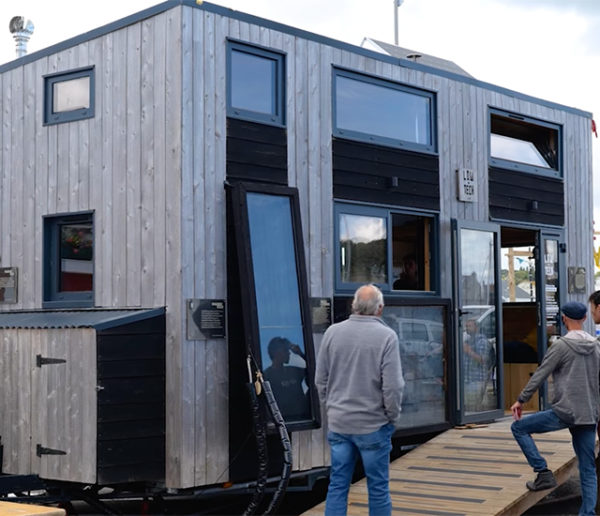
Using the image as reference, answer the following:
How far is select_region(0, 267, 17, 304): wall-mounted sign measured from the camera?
9.52m

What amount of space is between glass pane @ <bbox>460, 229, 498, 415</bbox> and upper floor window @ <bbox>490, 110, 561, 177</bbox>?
108 cm

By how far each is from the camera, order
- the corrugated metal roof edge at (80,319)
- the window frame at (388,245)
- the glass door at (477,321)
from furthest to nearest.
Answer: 1. the glass door at (477,321)
2. the window frame at (388,245)
3. the corrugated metal roof edge at (80,319)

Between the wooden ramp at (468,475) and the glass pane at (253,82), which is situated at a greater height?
the glass pane at (253,82)

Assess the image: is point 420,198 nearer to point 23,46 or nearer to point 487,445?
point 487,445

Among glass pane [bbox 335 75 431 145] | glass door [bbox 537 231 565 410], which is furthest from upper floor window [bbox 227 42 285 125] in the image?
glass door [bbox 537 231 565 410]

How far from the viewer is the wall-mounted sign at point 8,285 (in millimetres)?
9516

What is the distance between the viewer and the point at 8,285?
9.58 metres

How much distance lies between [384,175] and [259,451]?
326 centimetres

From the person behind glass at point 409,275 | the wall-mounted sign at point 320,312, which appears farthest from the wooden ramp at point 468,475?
the person behind glass at point 409,275

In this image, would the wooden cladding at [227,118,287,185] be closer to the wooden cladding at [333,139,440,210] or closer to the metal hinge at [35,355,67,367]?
the wooden cladding at [333,139,440,210]

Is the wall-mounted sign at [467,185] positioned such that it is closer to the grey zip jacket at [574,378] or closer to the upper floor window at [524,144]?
the upper floor window at [524,144]

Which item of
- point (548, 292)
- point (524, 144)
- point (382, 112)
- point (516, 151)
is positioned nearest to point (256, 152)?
point (382, 112)

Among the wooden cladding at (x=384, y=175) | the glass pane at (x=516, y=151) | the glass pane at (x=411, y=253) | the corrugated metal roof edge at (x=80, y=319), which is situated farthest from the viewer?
the glass pane at (x=516, y=151)

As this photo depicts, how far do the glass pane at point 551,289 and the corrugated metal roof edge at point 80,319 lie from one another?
5.69 meters
